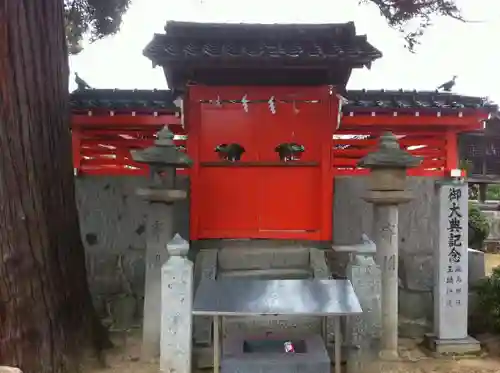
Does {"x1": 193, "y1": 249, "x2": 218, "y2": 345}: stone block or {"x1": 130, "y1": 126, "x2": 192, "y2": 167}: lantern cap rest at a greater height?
{"x1": 130, "y1": 126, "x2": 192, "y2": 167}: lantern cap

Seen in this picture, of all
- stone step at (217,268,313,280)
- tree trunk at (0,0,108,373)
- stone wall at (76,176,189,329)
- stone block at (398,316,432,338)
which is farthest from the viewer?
stone wall at (76,176,189,329)

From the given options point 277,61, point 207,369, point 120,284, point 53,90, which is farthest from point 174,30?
point 207,369

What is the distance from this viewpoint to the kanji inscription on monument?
20.6 feet

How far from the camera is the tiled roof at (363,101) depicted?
700cm

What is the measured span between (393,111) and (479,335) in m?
3.33

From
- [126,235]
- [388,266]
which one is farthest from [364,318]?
[126,235]

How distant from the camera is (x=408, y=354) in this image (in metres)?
6.25

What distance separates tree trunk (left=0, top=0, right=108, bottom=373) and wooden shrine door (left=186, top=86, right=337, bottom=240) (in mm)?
1987

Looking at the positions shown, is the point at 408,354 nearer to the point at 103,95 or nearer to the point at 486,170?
the point at 103,95

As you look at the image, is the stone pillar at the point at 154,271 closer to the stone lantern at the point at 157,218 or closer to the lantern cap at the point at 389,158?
the stone lantern at the point at 157,218

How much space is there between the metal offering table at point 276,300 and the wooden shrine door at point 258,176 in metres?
2.13

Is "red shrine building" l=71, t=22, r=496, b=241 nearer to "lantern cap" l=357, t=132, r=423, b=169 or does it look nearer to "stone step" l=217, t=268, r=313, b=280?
"stone step" l=217, t=268, r=313, b=280

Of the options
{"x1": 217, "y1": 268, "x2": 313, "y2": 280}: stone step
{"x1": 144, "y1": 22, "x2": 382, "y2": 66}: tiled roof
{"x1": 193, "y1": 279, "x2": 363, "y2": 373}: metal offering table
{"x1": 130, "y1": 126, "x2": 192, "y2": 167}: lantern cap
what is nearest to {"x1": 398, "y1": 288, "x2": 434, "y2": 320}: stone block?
{"x1": 217, "y1": 268, "x2": 313, "y2": 280}: stone step

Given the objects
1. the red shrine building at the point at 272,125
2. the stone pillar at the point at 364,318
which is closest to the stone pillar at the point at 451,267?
the red shrine building at the point at 272,125
